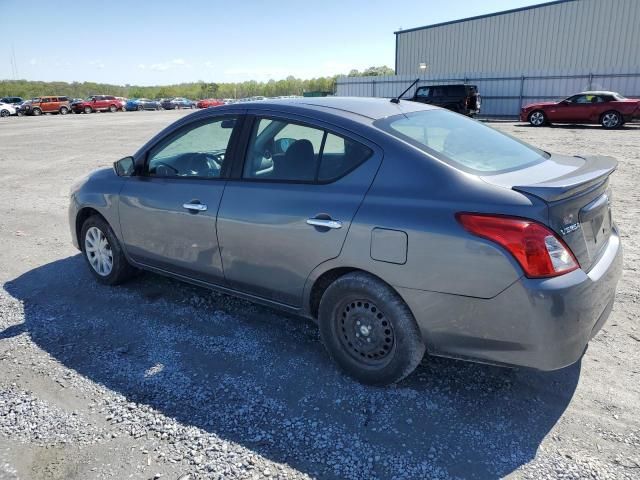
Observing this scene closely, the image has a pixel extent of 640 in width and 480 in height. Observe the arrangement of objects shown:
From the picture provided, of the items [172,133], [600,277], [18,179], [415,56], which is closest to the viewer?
[600,277]

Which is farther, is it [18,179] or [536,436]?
[18,179]

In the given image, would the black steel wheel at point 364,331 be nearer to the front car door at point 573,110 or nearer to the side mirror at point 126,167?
the side mirror at point 126,167

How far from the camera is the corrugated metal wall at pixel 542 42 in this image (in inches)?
1171

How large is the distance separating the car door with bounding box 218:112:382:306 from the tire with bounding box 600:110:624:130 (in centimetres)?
2055

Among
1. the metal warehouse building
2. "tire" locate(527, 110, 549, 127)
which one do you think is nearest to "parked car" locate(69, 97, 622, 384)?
"tire" locate(527, 110, 549, 127)

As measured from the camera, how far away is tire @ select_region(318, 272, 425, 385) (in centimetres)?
287

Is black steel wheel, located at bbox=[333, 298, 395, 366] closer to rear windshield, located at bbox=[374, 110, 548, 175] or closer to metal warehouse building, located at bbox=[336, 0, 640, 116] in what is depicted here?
rear windshield, located at bbox=[374, 110, 548, 175]

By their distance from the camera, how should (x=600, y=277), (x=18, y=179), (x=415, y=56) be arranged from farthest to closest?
(x=415, y=56), (x=18, y=179), (x=600, y=277)

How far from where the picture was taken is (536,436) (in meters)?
2.63

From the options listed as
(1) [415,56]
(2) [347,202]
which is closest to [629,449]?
(2) [347,202]

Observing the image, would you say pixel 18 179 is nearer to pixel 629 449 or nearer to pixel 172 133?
pixel 172 133

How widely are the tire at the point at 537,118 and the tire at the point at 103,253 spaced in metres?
21.6

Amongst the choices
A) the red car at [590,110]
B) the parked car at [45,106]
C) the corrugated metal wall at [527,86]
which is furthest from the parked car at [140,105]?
the red car at [590,110]

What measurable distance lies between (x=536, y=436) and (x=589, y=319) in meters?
0.68
